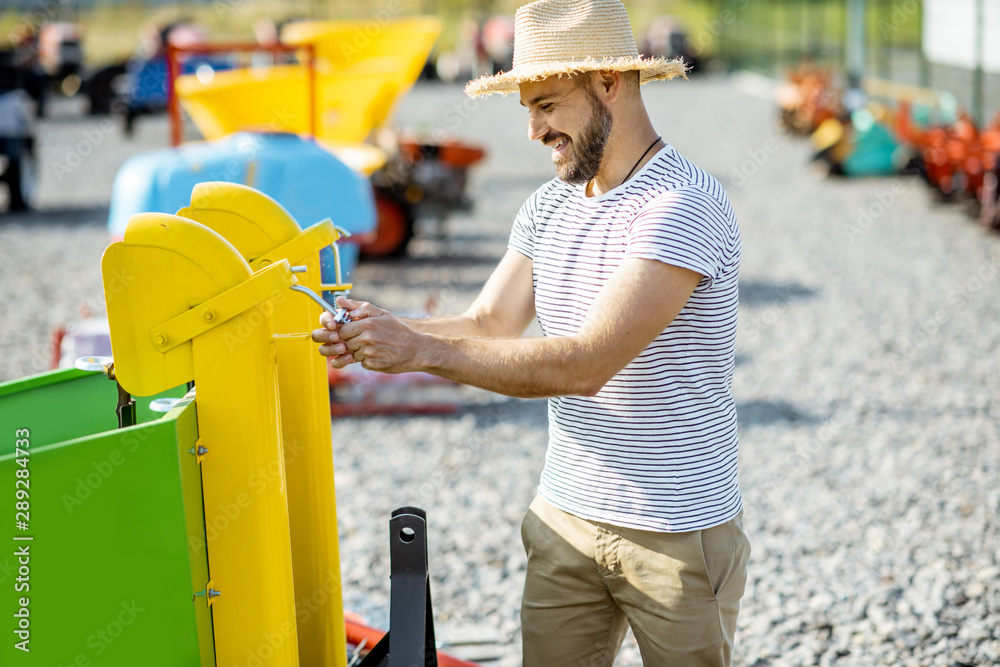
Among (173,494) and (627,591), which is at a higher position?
(173,494)

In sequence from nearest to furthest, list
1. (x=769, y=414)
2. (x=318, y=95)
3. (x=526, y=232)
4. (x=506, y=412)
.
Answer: (x=526, y=232) < (x=769, y=414) < (x=506, y=412) < (x=318, y=95)

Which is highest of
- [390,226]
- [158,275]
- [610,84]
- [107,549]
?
[610,84]

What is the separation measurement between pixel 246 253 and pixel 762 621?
220 cm

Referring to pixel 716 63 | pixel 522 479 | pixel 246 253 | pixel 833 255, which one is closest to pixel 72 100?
pixel 716 63

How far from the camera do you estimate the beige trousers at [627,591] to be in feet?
6.23

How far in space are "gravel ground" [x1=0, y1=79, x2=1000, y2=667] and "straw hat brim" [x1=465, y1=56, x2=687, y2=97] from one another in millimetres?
1801

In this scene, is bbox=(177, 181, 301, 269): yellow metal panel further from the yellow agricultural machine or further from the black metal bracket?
the black metal bracket

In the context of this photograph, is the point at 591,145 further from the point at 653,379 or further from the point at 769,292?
the point at 769,292

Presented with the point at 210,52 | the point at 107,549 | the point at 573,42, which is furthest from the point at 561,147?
the point at 210,52

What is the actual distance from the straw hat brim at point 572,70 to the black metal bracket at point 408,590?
78 centimetres

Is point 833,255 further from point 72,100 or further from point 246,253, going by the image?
point 72,100

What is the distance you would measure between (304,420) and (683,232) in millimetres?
747

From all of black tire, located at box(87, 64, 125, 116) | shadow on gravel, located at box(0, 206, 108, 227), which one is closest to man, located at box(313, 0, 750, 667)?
shadow on gravel, located at box(0, 206, 108, 227)

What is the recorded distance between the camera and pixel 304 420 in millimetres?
1917
